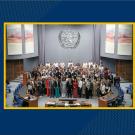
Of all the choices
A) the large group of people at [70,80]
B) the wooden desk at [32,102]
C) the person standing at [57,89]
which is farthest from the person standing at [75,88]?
the wooden desk at [32,102]

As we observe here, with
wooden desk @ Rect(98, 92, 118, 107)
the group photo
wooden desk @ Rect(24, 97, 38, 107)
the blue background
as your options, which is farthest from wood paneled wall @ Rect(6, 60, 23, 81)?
wooden desk @ Rect(98, 92, 118, 107)

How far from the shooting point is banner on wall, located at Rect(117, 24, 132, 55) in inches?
424

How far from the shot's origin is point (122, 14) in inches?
420

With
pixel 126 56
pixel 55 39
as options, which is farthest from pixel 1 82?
pixel 126 56

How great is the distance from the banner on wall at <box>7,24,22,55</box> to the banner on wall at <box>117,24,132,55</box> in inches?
124

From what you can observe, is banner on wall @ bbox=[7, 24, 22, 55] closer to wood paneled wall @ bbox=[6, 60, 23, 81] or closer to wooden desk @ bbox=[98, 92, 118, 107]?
wood paneled wall @ bbox=[6, 60, 23, 81]

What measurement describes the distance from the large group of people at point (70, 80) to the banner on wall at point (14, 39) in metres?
0.83

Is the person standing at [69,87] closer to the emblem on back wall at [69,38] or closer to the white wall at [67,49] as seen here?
the white wall at [67,49]

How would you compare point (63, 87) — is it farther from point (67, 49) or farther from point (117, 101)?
point (117, 101)

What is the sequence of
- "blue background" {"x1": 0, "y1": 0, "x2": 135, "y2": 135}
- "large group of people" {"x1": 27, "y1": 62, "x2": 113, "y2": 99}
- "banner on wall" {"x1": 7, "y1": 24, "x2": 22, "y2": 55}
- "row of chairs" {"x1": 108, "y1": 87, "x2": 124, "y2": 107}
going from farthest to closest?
1. "large group of people" {"x1": 27, "y1": 62, "x2": 113, "y2": 99}
2. "row of chairs" {"x1": 108, "y1": 87, "x2": 124, "y2": 107}
3. "banner on wall" {"x1": 7, "y1": 24, "x2": 22, "y2": 55}
4. "blue background" {"x1": 0, "y1": 0, "x2": 135, "y2": 135}

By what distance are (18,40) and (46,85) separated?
1700 mm
